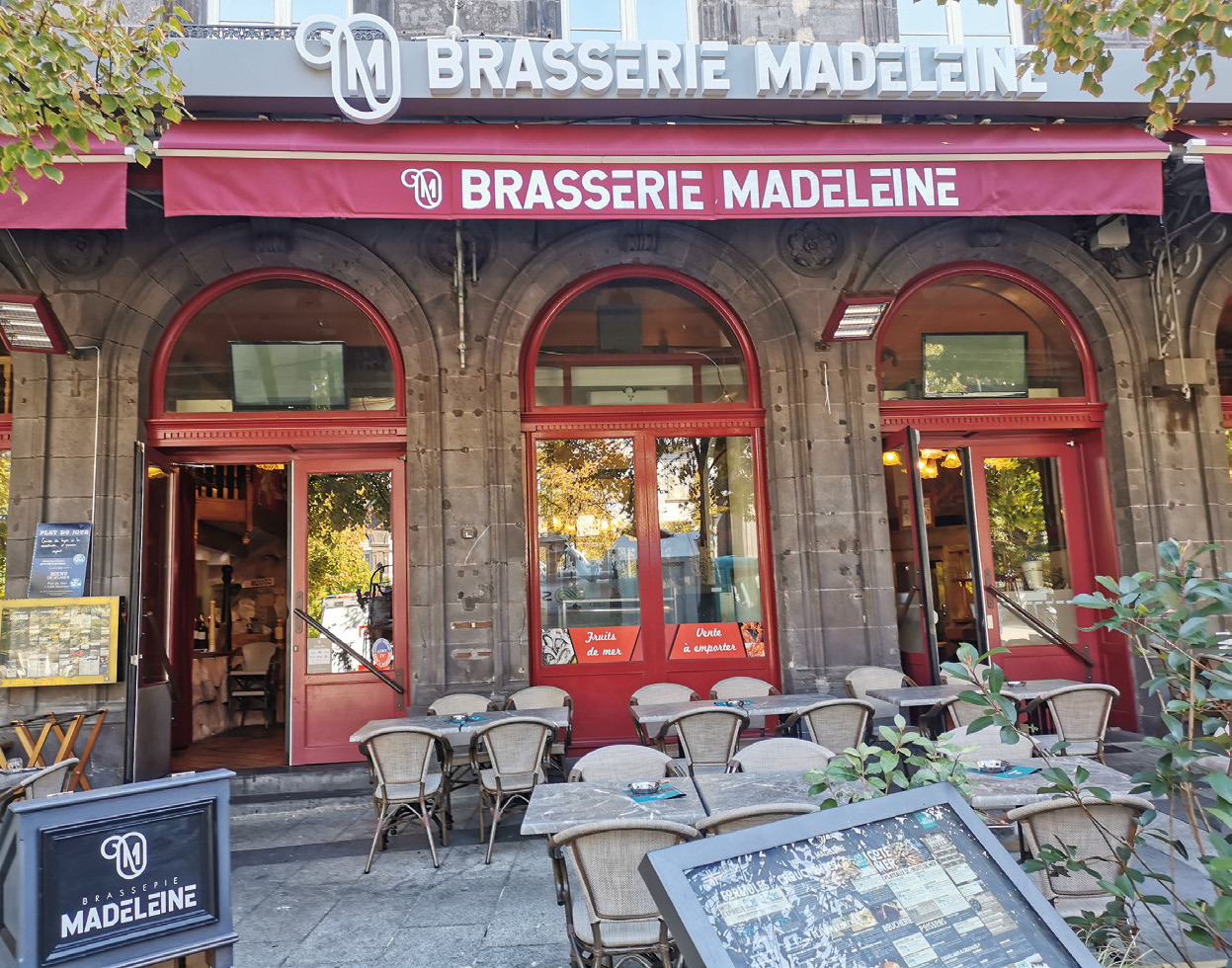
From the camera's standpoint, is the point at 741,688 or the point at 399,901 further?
the point at 741,688

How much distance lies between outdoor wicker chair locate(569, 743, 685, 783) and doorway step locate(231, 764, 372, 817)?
10.3 ft

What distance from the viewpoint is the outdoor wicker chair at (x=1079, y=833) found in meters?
3.38

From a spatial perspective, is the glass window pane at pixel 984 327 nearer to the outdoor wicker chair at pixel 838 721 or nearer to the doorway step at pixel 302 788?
the outdoor wicker chair at pixel 838 721

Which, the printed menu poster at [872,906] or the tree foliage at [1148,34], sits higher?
the tree foliage at [1148,34]

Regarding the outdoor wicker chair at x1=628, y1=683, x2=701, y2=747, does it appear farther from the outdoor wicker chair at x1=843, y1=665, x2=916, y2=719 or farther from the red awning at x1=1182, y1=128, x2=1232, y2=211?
the red awning at x1=1182, y1=128, x2=1232, y2=211

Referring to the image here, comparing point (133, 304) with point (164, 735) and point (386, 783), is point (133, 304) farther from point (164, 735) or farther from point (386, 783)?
point (386, 783)

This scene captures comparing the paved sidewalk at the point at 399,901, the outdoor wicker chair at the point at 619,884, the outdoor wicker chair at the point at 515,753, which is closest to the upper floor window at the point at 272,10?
the outdoor wicker chair at the point at 515,753

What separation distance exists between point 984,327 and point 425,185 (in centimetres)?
588

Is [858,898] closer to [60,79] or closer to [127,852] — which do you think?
[127,852]

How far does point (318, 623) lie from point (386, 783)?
9.39 feet

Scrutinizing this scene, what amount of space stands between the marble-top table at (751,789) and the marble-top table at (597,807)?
7 cm

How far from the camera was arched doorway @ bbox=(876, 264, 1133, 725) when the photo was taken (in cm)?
878

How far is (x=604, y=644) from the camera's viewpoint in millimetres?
8320

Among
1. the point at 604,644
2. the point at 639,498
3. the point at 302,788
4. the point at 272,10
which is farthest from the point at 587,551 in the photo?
the point at 272,10
